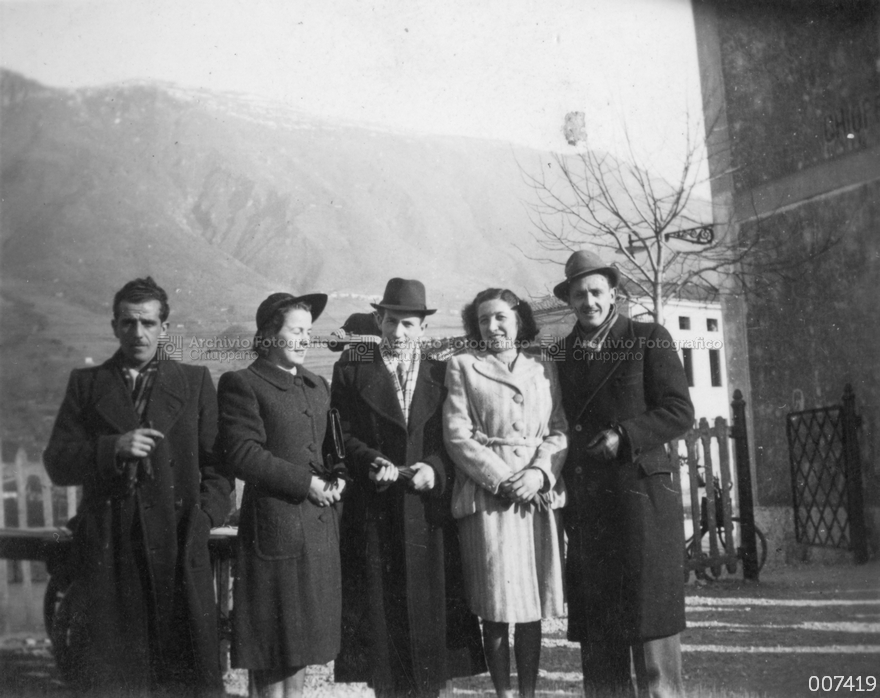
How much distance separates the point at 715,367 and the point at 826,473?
1008mm

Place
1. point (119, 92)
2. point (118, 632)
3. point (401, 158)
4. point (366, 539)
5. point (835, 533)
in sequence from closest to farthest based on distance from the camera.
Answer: point (118, 632) < point (366, 539) < point (119, 92) < point (401, 158) < point (835, 533)

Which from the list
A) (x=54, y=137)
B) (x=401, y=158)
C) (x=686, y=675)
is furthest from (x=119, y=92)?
(x=686, y=675)

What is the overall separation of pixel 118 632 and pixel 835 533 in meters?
3.75

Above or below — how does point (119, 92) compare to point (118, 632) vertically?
above

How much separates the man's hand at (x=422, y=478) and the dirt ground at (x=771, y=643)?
1021mm

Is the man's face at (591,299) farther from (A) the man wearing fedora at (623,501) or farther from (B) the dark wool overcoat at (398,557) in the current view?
(B) the dark wool overcoat at (398,557)

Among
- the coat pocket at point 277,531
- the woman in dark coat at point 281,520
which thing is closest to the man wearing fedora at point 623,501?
the woman in dark coat at point 281,520

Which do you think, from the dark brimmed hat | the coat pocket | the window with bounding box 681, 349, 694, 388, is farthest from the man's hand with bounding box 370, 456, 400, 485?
the window with bounding box 681, 349, 694, 388

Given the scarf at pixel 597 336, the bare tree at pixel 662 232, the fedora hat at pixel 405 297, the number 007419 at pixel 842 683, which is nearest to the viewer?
the scarf at pixel 597 336

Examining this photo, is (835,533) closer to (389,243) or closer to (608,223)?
(608,223)

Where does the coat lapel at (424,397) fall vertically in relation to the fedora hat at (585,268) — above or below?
below

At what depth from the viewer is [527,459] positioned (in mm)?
3139

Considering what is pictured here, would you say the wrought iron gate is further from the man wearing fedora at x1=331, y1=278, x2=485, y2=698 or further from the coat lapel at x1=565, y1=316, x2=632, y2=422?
the man wearing fedora at x1=331, y1=278, x2=485, y2=698

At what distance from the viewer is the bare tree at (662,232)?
13.7 ft
